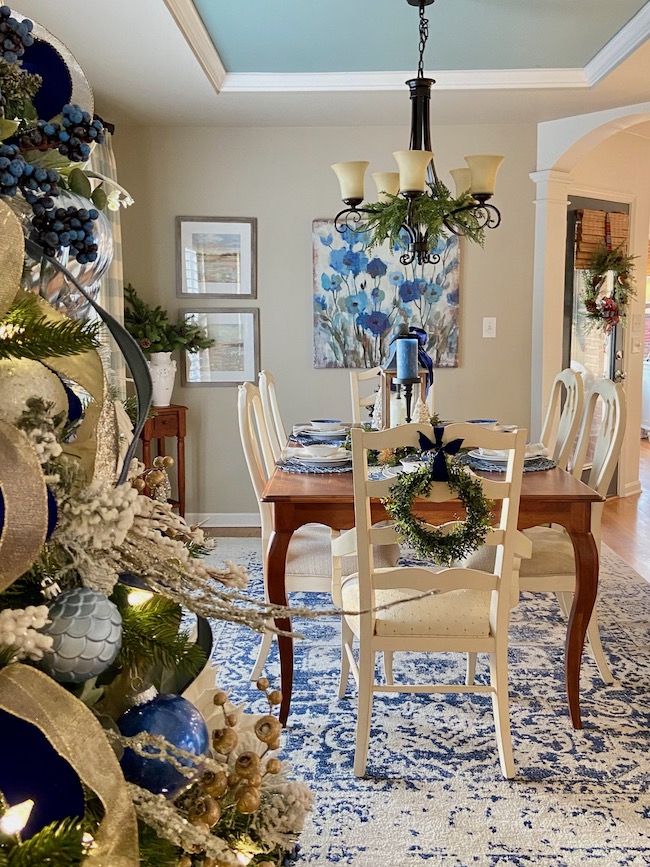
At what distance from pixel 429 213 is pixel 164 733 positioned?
2587mm

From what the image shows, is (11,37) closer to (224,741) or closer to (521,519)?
(224,741)

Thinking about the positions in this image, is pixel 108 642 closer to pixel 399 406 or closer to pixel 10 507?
pixel 10 507

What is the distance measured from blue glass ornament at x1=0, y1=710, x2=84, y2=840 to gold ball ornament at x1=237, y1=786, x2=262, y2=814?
0.16 metres

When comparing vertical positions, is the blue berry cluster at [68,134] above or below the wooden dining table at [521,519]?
above

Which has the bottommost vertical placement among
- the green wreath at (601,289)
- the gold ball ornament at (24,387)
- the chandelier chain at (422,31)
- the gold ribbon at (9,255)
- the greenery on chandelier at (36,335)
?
the gold ball ornament at (24,387)

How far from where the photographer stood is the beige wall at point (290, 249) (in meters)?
4.88

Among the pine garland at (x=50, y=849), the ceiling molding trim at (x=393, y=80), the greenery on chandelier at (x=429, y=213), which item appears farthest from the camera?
the ceiling molding trim at (x=393, y=80)

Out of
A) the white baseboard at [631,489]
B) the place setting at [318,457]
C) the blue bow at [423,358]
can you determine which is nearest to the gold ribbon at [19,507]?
the place setting at [318,457]

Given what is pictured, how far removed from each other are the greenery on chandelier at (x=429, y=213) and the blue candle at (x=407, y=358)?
47 centimetres

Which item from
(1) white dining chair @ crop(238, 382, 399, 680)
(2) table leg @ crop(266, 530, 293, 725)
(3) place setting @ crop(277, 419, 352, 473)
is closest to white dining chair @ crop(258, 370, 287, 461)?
(3) place setting @ crop(277, 419, 352, 473)

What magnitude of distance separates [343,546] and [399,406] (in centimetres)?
89

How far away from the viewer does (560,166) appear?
484cm

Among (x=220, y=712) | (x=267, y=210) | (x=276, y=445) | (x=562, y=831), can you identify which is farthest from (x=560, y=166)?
(x=220, y=712)

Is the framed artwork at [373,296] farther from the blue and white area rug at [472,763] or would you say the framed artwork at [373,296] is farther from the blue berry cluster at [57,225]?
the blue berry cluster at [57,225]
